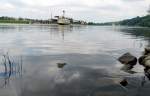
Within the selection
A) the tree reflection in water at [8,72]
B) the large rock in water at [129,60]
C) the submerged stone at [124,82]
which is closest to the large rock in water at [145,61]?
the large rock in water at [129,60]

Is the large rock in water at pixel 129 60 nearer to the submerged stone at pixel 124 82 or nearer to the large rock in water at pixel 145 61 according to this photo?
the large rock in water at pixel 145 61

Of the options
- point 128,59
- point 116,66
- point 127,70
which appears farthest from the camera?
point 128,59

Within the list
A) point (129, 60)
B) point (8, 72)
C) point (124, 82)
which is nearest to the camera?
point (124, 82)

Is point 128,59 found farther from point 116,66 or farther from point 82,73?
point 82,73

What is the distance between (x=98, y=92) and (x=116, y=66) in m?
10.1

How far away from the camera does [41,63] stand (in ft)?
90.8

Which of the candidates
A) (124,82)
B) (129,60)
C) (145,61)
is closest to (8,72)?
(124,82)

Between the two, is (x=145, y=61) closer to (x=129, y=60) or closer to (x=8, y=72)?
(x=129, y=60)

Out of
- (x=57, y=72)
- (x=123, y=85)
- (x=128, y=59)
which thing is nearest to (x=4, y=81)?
(x=57, y=72)

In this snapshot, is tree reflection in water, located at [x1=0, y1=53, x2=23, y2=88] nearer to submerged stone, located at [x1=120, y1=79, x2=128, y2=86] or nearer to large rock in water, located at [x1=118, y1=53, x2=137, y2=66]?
submerged stone, located at [x1=120, y1=79, x2=128, y2=86]

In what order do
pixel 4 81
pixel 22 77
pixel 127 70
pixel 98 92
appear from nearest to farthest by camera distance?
pixel 98 92, pixel 4 81, pixel 22 77, pixel 127 70

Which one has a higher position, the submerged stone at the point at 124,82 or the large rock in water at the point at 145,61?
the large rock in water at the point at 145,61

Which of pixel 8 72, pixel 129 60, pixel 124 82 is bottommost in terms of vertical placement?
pixel 124 82

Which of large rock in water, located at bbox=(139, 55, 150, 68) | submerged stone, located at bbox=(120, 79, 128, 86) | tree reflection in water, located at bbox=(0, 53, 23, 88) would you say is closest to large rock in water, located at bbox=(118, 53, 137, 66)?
large rock in water, located at bbox=(139, 55, 150, 68)
